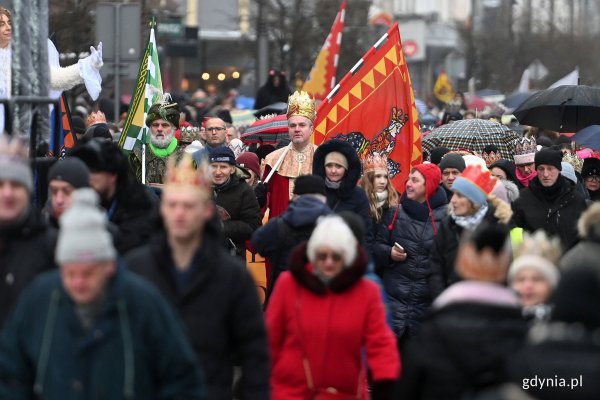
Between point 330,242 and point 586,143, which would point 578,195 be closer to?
point 586,143

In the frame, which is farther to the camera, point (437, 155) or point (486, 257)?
point (437, 155)

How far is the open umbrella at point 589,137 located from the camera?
1572 cm

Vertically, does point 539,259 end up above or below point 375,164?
below

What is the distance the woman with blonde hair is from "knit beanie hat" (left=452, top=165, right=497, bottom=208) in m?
1.49

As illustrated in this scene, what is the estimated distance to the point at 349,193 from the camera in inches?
415

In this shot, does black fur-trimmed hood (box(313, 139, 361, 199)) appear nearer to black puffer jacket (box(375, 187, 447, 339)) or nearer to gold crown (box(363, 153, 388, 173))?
black puffer jacket (box(375, 187, 447, 339))

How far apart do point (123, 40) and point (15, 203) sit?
34.7 feet

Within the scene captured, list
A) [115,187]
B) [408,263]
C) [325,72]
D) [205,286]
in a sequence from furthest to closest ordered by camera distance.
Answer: [325,72] → [408,263] → [115,187] → [205,286]

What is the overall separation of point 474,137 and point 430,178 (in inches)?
185

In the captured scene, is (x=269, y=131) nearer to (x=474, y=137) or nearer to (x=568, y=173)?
(x=474, y=137)

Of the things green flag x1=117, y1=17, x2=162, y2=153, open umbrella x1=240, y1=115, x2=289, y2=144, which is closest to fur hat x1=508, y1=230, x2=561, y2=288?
green flag x1=117, y1=17, x2=162, y2=153

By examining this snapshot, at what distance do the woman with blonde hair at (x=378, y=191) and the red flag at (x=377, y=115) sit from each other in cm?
193

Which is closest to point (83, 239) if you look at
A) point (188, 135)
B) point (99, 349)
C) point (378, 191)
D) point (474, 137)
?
point (99, 349)

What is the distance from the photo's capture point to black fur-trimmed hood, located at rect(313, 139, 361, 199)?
1056cm
